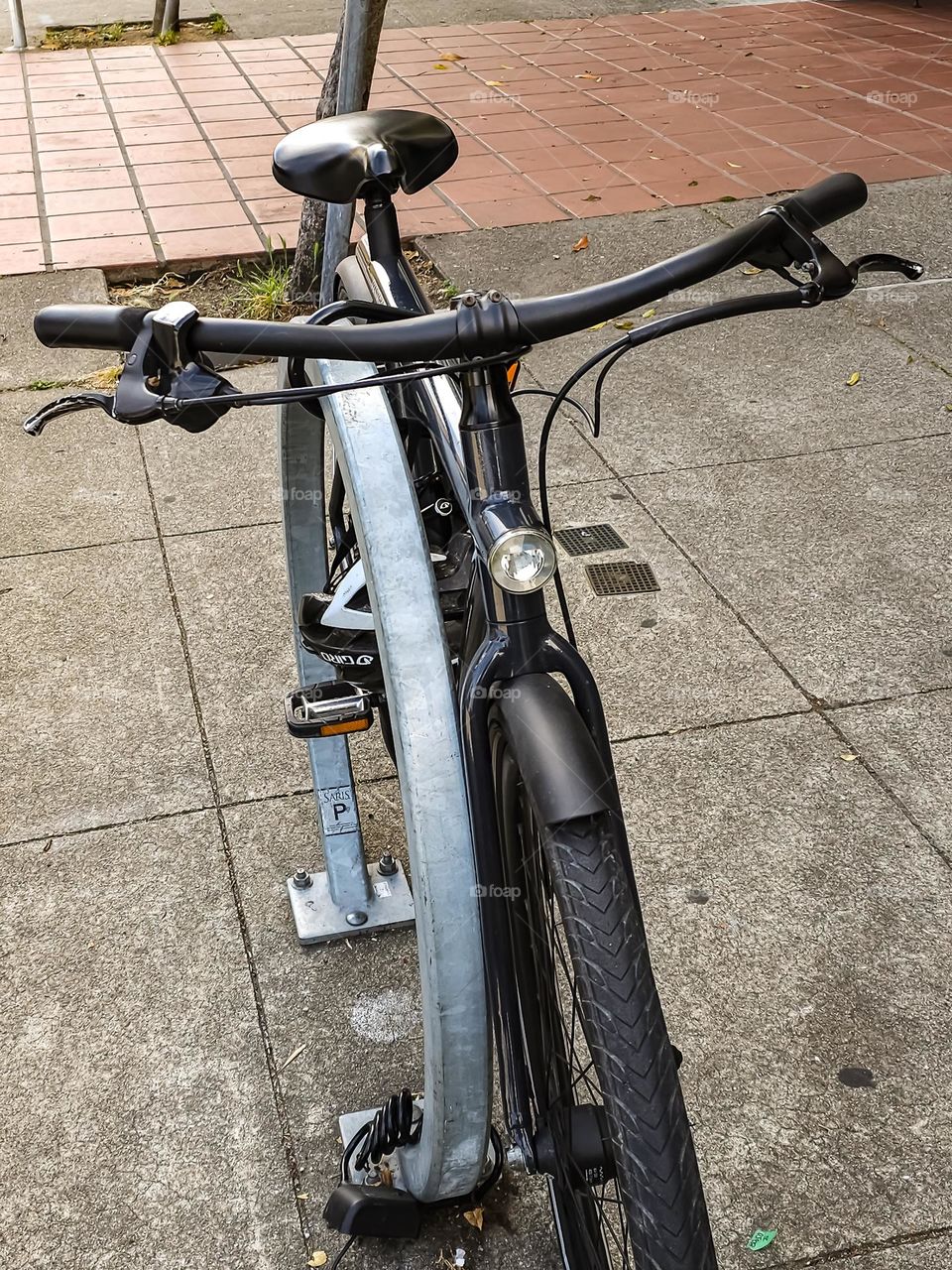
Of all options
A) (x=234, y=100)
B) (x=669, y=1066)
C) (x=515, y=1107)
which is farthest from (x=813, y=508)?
(x=234, y=100)

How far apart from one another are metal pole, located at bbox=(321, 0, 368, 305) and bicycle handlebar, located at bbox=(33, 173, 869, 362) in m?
2.90

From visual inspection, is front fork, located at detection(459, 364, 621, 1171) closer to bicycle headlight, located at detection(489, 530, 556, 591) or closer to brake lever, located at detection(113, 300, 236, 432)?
bicycle headlight, located at detection(489, 530, 556, 591)

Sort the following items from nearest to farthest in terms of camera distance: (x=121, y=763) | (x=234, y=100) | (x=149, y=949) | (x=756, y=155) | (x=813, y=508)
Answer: (x=149, y=949) < (x=121, y=763) < (x=813, y=508) < (x=756, y=155) < (x=234, y=100)

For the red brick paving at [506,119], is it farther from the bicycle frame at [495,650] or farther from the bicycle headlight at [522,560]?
the bicycle headlight at [522,560]

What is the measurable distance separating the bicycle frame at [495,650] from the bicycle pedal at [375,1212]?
0.33 meters

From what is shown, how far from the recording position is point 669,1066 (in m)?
1.46

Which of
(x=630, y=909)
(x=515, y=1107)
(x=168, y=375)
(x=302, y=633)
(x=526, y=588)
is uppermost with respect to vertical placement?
(x=168, y=375)

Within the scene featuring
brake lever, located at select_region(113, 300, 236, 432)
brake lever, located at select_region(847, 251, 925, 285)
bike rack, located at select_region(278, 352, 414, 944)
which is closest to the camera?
brake lever, located at select_region(113, 300, 236, 432)

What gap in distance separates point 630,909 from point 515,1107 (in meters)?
0.58

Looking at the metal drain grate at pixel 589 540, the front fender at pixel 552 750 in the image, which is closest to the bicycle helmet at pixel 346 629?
the front fender at pixel 552 750

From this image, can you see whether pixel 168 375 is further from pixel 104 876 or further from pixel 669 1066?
pixel 104 876

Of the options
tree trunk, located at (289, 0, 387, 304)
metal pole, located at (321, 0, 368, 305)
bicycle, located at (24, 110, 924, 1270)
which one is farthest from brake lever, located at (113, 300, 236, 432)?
tree trunk, located at (289, 0, 387, 304)

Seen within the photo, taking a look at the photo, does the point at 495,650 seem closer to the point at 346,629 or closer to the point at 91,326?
the point at 91,326

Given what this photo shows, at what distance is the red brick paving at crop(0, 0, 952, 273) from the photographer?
6.47 meters
